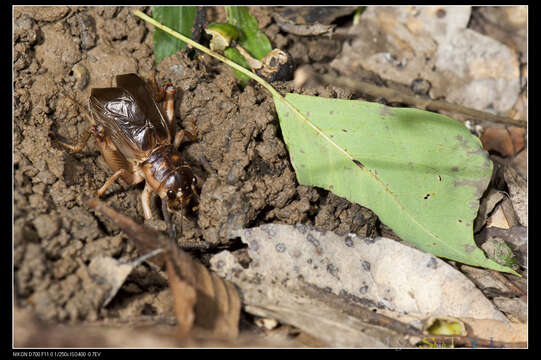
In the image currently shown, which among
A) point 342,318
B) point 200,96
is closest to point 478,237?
point 342,318

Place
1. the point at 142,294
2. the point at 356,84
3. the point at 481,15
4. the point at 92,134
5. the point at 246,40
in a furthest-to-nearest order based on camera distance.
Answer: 1. the point at 481,15
2. the point at 356,84
3. the point at 246,40
4. the point at 92,134
5. the point at 142,294

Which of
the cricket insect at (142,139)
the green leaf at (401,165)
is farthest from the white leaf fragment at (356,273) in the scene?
the cricket insect at (142,139)

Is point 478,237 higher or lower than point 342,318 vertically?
higher

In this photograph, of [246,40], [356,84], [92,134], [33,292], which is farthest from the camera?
[356,84]

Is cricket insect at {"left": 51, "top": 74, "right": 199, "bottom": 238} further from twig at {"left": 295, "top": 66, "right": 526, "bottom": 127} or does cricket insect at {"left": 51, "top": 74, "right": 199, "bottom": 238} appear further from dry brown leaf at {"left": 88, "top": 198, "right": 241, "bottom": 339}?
twig at {"left": 295, "top": 66, "right": 526, "bottom": 127}

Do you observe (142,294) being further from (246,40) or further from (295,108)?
(246,40)

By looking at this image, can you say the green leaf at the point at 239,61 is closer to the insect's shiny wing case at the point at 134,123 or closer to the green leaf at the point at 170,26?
the green leaf at the point at 170,26
